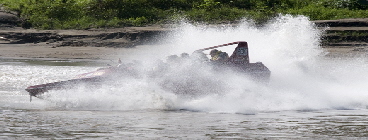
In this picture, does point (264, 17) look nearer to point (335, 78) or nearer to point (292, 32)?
point (292, 32)

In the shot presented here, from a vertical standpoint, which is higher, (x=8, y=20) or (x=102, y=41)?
(x=8, y=20)

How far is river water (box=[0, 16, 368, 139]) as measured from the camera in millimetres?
10250

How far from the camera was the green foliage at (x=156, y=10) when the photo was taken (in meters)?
26.7

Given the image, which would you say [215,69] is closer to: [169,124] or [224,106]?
[224,106]

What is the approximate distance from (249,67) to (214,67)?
2.60ft

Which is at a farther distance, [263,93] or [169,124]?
[263,93]

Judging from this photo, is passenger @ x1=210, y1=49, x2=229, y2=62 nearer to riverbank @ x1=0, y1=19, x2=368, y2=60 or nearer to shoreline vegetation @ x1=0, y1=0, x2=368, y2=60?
riverbank @ x1=0, y1=19, x2=368, y2=60

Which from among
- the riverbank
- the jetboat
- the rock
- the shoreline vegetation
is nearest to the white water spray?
the jetboat

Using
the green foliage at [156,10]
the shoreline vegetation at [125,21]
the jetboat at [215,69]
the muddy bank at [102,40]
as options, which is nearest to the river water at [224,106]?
the jetboat at [215,69]

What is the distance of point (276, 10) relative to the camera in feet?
94.0

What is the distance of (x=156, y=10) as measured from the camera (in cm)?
2777

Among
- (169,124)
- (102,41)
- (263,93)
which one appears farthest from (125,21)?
(169,124)

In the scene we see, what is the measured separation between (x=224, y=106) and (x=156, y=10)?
50.5ft

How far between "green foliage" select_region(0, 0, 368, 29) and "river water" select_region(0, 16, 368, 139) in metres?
7.82
